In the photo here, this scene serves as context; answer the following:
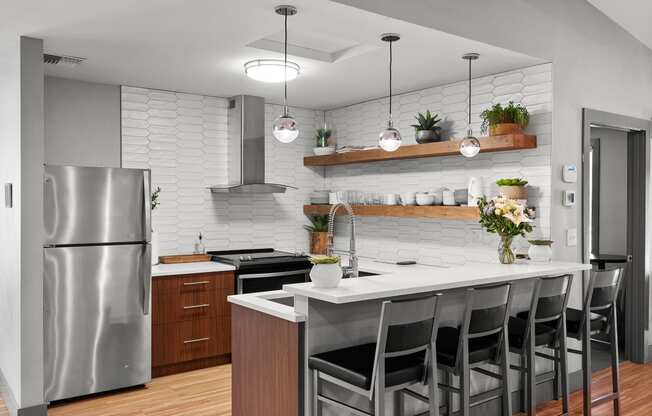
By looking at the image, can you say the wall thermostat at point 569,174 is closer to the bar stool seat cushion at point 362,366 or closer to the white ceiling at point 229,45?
the white ceiling at point 229,45

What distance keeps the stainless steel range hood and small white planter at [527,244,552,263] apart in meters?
2.62

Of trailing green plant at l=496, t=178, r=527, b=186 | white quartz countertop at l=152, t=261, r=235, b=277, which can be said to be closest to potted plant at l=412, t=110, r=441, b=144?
trailing green plant at l=496, t=178, r=527, b=186

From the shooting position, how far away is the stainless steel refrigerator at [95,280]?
3.90 m

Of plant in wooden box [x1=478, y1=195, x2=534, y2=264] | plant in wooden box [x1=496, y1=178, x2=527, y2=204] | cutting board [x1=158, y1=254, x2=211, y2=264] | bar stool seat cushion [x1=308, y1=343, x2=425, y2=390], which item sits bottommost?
bar stool seat cushion [x1=308, y1=343, x2=425, y2=390]

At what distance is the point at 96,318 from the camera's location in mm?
4105

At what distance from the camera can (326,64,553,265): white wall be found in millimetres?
4277

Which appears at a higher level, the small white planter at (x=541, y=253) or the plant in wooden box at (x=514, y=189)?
the plant in wooden box at (x=514, y=189)

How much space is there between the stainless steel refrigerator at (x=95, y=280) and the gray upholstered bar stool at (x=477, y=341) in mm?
2377

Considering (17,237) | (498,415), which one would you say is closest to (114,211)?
(17,237)

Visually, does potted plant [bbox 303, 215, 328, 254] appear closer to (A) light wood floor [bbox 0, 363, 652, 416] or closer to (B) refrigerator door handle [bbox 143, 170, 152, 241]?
(A) light wood floor [bbox 0, 363, 652, 416]

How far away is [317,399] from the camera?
279 cm

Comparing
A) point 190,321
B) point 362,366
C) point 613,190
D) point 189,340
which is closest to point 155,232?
point 190,321

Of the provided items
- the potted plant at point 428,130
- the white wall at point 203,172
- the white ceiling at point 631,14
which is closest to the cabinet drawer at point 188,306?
the white wall at point 203,172

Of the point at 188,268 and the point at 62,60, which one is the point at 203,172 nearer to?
the point at 188,268
